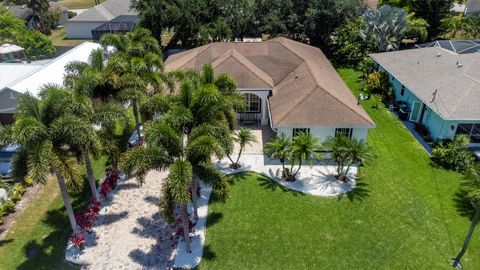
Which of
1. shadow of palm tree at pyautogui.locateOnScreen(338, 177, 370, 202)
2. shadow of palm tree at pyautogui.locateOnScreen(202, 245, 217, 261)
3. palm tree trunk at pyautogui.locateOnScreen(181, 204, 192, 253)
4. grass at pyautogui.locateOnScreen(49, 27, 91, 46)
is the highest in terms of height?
grass at pyautogui.locateOnScreen(49, 27, 91, 46)

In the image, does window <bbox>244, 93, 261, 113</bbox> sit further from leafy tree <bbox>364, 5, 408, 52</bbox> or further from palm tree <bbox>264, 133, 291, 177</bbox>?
leafy tree <bbox>364, 5, 408, 52</bbox>

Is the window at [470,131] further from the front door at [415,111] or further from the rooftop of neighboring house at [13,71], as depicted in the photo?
the rooftop of neighboring house at [13,71]

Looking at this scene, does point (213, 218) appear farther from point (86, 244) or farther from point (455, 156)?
point (455, 156)

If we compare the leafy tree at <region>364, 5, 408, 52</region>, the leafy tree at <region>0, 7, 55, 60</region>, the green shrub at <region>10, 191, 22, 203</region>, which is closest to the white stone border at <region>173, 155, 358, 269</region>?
the green shrub at <region>10, 191, 22, 203</region>

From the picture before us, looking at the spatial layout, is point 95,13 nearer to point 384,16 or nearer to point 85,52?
point 85,52

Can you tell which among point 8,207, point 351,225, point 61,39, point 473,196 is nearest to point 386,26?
point 351,225
